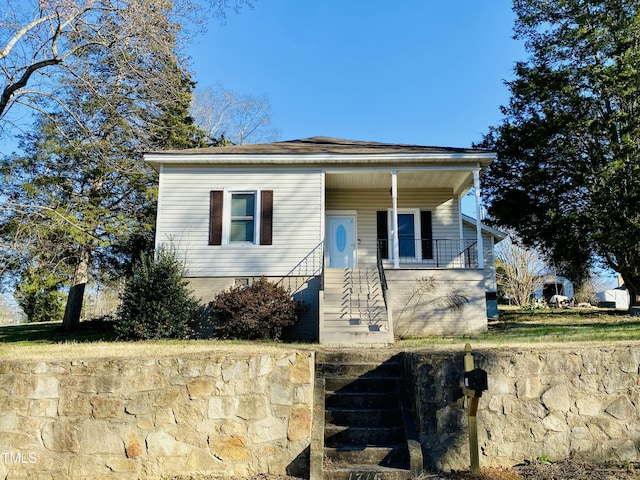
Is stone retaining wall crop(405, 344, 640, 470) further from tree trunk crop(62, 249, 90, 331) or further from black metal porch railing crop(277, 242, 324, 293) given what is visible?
tree trunk crop(62, 249, 90, 331)

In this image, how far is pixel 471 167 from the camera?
11492mm

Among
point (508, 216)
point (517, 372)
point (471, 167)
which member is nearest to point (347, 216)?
point (471, 167)

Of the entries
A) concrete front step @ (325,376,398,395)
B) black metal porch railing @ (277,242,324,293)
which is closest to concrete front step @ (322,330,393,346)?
black metal porch railing @ (277,242,324,293)

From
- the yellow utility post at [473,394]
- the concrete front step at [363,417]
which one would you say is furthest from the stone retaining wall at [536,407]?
the concrete front step at [363,417]

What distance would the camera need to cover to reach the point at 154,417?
4441 millimetres

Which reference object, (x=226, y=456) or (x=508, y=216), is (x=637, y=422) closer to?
(x=226, y=456)

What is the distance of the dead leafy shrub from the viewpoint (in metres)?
9.48

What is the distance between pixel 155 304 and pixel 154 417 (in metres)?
5.09

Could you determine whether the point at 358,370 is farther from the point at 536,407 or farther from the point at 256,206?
the point at 256,206

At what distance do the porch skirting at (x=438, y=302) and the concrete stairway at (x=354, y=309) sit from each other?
1.93 ft

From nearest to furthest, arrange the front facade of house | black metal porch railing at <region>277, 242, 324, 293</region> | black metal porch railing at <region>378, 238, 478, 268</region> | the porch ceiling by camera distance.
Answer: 1. the front facade of house
2. black metal porch railing at <region>277, 242, 324, 293</region>
3. the porch ceiling
4. black metal porch railing at <region>378, 238, 478, 268</region>

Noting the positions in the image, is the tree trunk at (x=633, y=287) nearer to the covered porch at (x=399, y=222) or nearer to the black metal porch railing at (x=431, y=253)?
the covered porch at (x=399, y=222)

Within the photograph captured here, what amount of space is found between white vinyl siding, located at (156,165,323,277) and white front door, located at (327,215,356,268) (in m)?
1.61

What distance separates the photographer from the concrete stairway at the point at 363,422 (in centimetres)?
416
